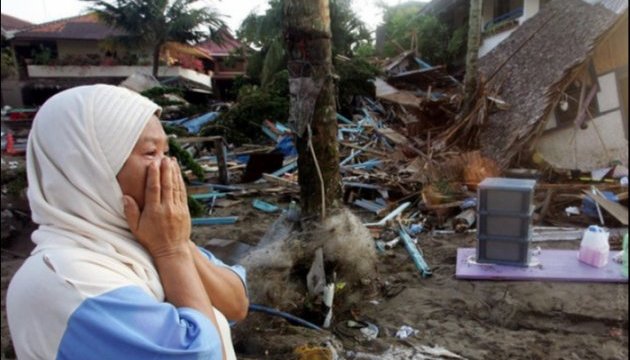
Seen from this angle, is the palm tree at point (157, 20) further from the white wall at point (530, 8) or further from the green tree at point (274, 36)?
the white wall at point (530, 8)

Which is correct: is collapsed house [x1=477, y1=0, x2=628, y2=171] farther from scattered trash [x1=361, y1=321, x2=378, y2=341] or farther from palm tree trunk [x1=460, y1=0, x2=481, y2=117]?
scattered trash [x1=361, y1=321, x2=378, y2=341]

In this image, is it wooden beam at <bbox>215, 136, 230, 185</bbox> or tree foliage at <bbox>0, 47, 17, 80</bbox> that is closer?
tree foliage at <bbox>0, 47, 17, 80</bbox>

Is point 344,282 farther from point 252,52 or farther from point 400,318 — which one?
point 252,52

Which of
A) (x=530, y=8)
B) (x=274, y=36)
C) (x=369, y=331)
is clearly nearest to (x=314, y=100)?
(x=274, y=36)

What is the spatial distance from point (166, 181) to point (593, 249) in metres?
2.13

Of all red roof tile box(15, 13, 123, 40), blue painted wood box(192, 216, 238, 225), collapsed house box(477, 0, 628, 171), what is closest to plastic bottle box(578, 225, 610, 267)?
collapsed house box(477, 0, 628, 171)

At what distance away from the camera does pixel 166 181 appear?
112cm

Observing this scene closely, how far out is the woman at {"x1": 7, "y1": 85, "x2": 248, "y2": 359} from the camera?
94 centimetres

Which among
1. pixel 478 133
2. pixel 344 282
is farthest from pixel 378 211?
pixel 478 133

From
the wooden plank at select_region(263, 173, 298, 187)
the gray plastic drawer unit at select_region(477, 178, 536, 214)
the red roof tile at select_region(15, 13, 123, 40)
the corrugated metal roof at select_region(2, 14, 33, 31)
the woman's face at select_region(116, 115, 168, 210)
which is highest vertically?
the corrugated metal roof at select_region(2, 14, 33, 31)

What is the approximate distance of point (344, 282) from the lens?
3.50 meters

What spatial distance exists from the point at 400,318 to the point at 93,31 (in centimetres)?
268

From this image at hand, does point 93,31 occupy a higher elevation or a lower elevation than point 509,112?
higher

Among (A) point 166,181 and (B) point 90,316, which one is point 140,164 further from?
(B) point 90,316
